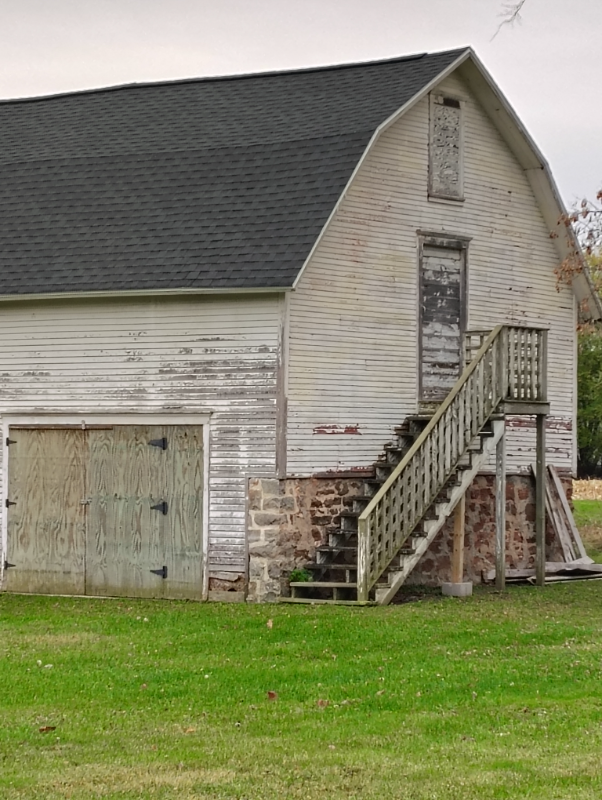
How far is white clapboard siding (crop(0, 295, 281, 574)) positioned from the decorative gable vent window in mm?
3899

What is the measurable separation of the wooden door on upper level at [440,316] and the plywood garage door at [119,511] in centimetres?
377

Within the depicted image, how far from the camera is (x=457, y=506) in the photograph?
20.0 meters

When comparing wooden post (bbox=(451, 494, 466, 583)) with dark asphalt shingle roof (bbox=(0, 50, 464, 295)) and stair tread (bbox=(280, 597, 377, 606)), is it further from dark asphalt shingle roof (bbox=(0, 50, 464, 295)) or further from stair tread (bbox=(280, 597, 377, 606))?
dark asphalt shingle roof (bbox=(0, 50, 464, 295))

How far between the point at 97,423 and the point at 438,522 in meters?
4.88

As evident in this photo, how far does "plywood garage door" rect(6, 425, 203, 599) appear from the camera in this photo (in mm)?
19594

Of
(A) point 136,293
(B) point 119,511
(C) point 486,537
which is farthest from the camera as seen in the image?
(C) point 486,537

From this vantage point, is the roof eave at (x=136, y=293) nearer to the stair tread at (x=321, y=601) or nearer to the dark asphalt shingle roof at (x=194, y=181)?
the dark asphalt shingle roof at (x=194, y=181)

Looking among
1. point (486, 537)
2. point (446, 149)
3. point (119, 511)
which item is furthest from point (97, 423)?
point (446, 149)

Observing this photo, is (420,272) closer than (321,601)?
No

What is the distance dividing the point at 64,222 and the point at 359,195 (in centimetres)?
425

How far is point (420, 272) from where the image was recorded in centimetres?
2123

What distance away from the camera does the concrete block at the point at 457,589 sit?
64.2ft

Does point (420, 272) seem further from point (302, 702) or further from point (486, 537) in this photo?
point (302, 702)

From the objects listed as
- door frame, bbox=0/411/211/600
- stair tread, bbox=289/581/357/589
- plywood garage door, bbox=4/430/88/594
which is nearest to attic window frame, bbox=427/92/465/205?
door frame, bbox=0/411/211/600
